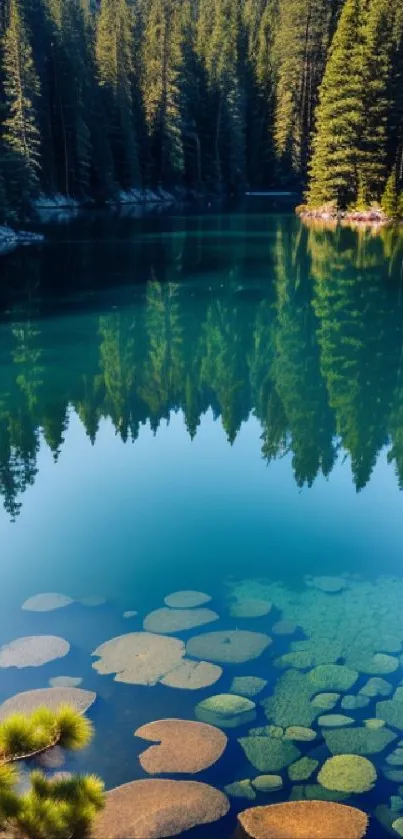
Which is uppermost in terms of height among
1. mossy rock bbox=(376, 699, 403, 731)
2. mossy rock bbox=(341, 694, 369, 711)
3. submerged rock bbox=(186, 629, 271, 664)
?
submerged rock bbox=(186, 629, 271, 664)

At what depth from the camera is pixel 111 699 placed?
609cm

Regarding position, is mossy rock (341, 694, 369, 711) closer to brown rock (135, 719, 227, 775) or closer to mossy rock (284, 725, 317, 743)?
mossy rock (284, 725, 317, 743)

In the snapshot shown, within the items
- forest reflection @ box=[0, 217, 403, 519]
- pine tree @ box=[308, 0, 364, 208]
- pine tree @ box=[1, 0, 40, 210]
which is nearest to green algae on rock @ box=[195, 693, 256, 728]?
forest reflection @ box=[0, 217, 403, 519]

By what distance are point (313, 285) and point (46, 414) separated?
14.4 m

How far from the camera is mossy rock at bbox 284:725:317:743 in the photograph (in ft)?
18.4

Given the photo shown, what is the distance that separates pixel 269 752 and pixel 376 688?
1.24 meters

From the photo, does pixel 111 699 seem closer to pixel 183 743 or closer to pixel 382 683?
pixel 183 743

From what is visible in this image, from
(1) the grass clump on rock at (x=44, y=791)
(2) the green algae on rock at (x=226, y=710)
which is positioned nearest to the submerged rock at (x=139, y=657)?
(2) the green algae on rock at (x=226, y=710)

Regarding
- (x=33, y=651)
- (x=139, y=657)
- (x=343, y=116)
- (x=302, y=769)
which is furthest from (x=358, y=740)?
(x=343, y=116)

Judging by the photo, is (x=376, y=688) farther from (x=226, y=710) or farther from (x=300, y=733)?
(x=226, y=710)

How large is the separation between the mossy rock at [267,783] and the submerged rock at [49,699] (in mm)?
1476

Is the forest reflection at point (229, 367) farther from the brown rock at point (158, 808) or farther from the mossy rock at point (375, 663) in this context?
the brown rock at point (158, 808)

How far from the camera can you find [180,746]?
5.49 m

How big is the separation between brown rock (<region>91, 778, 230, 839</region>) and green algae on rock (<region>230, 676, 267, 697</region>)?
44.6 inches
